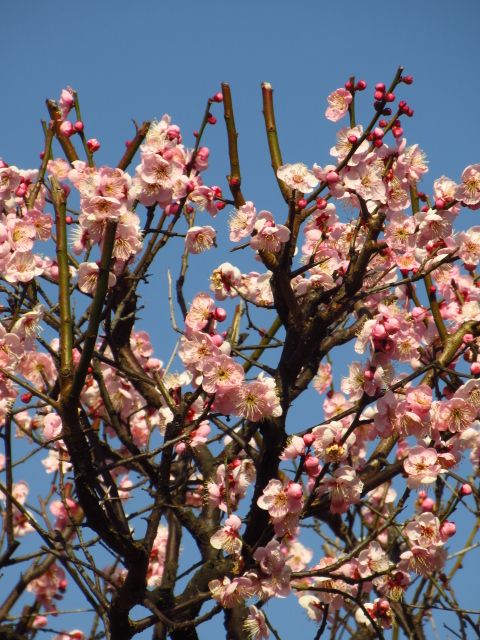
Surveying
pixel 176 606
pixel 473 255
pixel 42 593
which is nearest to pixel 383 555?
pixel 176 606

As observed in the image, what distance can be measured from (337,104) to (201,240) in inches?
42.3

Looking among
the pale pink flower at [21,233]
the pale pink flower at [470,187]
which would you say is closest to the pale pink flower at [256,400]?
the pale pink flower at [21,233]

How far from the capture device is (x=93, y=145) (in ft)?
16.0

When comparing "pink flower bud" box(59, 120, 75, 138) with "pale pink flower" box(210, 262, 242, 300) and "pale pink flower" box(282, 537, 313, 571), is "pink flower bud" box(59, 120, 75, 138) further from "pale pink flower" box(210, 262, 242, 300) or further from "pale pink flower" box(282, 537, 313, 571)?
"pale pink flower" box(282, 537, 313, 571)

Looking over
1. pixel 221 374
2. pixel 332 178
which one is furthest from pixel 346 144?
pixel 221 374

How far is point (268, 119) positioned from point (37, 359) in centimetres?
205

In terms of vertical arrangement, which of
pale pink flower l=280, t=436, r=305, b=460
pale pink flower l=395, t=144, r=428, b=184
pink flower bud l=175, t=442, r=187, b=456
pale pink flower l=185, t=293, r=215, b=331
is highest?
pale pink flower l=395, t=144, r=428, b=184

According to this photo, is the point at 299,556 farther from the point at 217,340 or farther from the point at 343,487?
the point at 217,340

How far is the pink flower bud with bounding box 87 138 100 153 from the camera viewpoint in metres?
4.86

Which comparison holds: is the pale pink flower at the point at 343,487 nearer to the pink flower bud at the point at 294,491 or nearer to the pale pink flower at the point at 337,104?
the pink flower bud at the point at 294,491

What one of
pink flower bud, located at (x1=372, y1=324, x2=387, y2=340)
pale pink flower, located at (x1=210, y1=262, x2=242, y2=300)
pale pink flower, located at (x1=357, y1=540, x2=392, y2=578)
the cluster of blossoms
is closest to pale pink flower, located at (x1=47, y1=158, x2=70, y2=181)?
the cluster of blossoms

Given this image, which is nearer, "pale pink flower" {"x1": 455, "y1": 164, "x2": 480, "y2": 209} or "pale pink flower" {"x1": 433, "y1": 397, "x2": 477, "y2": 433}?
"pale pink flower" {"x1": 433, "y1": 397, "x2": 477, "y2": 433}

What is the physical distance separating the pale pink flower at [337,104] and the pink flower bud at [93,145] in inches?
49.7

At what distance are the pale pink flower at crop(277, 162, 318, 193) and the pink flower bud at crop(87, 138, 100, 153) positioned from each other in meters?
1.13
